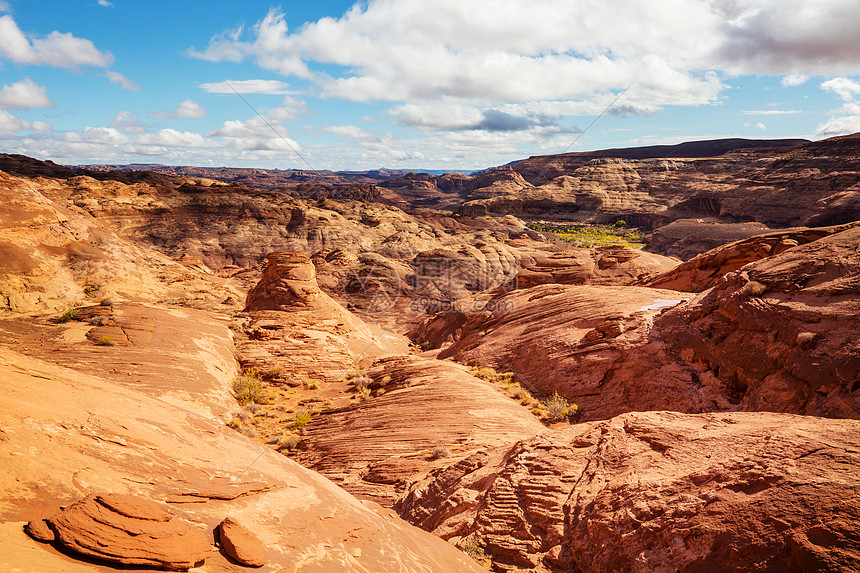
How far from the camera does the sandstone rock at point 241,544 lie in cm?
430

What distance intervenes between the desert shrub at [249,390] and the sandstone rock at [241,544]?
1176 centimetres

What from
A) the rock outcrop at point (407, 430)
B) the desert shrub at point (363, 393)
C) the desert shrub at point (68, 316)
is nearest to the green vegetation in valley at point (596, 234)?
the desert shrub at point (363, 393)

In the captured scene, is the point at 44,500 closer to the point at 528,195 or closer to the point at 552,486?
the point at 552,486

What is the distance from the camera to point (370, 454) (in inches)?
468

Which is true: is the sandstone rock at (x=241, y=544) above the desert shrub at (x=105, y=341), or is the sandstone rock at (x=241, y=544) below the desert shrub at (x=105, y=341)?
above

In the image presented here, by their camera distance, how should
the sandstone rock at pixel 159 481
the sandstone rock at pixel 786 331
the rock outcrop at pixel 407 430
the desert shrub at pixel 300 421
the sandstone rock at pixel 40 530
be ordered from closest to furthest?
the sandstone rock at pixel 40 530 < the sandstone rock at pixel 159 481 < the sandstone rock at pixel 786 331 < the rock outcrop at pixel 407 430 < the desert shrub at pixel 300 421

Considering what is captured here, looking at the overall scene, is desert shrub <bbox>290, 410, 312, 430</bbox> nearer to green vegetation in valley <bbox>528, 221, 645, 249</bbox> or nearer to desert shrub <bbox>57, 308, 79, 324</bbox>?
desert shrub <bbox>57, 308, 79, 324</bbox>

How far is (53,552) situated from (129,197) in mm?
75925

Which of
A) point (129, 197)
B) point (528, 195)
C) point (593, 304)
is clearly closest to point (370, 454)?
point (593, 304)

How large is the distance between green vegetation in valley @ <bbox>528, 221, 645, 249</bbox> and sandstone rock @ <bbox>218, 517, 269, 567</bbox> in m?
72.6

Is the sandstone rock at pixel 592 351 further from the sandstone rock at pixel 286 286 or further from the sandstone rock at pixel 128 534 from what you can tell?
the sandstone rock at pixel 128 534

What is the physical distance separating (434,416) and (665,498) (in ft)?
24.7

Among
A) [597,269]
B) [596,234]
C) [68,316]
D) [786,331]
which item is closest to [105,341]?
[68,316]

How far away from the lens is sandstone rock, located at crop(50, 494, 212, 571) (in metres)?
3.65
